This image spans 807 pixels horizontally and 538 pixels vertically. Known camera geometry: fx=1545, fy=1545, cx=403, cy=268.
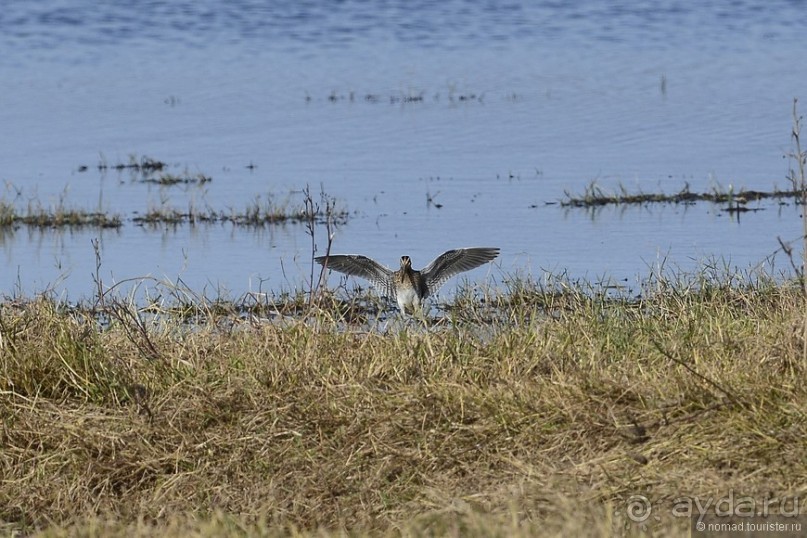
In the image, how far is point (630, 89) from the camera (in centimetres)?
2375

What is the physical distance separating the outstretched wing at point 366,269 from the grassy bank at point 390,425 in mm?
2238

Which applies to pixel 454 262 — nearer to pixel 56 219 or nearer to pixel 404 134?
pixel 56 219

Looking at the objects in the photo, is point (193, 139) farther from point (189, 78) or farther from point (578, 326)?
point (578, 326)

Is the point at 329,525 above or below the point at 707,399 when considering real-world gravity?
below

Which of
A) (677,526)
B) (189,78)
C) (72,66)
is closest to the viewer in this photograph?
(677,526)

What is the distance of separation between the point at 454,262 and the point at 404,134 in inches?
391

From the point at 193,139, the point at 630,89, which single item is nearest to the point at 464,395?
the point at 193,139

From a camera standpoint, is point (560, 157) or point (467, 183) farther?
point (560, 157)

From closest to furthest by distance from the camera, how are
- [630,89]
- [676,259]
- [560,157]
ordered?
[676,259], [560,157], [630,89]

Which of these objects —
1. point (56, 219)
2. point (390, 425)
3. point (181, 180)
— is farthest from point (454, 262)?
point (181, 180)

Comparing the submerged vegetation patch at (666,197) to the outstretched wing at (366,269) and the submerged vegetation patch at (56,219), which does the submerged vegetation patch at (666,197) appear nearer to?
the submerged vegetation patch at (56,219)

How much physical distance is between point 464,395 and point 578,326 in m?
1.12

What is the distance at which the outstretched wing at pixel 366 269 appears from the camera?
9719 mm

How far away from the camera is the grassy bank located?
5.70 m
